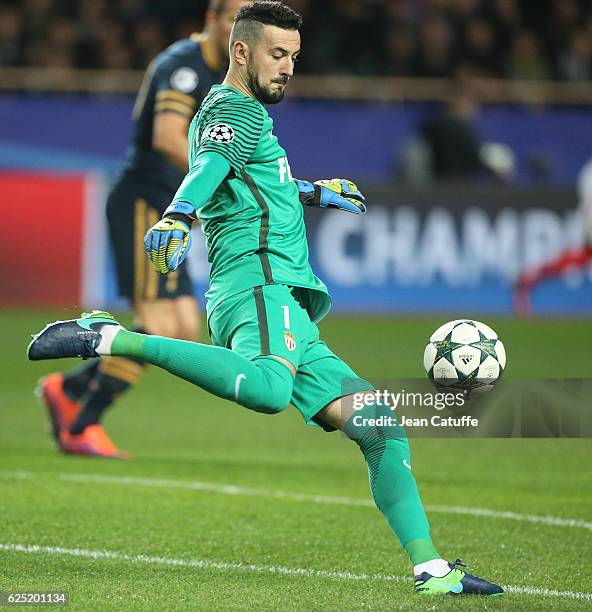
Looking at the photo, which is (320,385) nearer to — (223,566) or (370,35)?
(223,566)

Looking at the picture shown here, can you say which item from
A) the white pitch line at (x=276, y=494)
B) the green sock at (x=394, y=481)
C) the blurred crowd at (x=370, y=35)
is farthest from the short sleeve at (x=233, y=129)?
the blurred crowd at (x=370, y=35)

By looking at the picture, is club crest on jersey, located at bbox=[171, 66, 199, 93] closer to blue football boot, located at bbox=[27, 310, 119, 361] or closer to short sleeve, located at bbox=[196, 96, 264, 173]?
short sleeve, located at bbox=[196, 96, 264, 173]

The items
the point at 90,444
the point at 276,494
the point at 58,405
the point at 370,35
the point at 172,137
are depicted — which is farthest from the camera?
the point at 370,35

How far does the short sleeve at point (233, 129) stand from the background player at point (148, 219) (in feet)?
9.23

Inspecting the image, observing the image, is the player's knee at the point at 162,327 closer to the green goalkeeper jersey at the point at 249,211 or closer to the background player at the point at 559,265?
the green goalkeeper jersey at the point at 249,211

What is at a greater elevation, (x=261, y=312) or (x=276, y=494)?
(x=261, y=312)

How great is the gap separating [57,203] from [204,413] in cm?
650

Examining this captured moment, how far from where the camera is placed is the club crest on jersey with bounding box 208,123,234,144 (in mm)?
4578

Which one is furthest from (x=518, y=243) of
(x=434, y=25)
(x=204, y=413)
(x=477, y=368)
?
(x=477, y=368)

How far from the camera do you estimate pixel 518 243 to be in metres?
16.4

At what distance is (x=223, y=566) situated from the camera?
5113mm

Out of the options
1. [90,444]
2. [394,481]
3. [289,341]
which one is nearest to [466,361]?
[394,481]

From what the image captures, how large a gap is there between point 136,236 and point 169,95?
0.87 metres

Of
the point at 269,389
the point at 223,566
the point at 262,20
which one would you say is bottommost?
the point at 223,566
